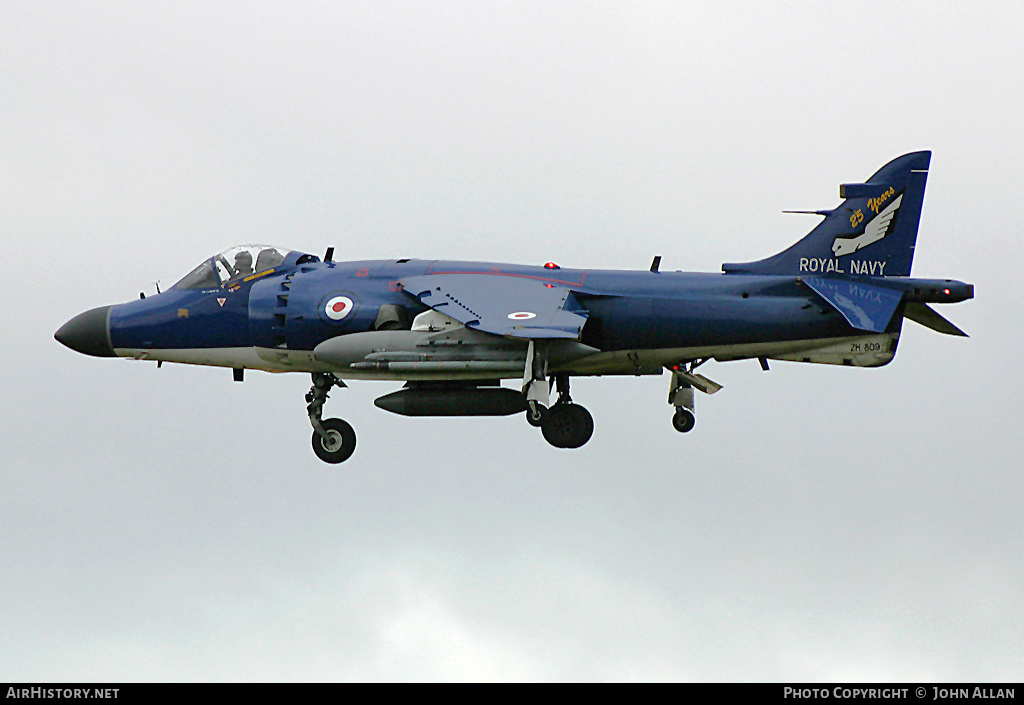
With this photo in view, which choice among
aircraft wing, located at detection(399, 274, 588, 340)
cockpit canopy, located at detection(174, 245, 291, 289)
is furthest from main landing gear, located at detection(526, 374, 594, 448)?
cockpit canopy, located at detection(174, 245, 291, 289)

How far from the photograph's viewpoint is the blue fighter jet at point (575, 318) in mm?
23938

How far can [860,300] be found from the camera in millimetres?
23719

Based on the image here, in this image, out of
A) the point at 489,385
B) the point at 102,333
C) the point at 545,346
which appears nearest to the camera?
the point at 545,346

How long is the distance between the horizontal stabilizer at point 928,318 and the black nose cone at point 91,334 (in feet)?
41.9

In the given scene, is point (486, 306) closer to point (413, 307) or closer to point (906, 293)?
point (413, 307)

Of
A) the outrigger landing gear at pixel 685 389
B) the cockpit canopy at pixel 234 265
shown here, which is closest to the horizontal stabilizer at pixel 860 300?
the outrigger landing gear at pixel 685 389

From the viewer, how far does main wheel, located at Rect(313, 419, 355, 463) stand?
26.5m

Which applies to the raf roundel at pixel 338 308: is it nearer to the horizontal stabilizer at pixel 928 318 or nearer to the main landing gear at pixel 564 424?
the main landing gear at pixel 564 424

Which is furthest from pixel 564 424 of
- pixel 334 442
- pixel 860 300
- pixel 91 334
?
pixel 91 334

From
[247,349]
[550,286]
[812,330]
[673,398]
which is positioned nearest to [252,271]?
[247,349]

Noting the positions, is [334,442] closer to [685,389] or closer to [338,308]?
[338,308]

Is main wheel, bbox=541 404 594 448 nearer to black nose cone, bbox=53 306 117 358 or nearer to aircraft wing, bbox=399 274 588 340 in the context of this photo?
aircraft wing, bbox=399 274 588 340

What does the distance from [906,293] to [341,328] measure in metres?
8.40

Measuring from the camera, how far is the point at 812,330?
24.2m
